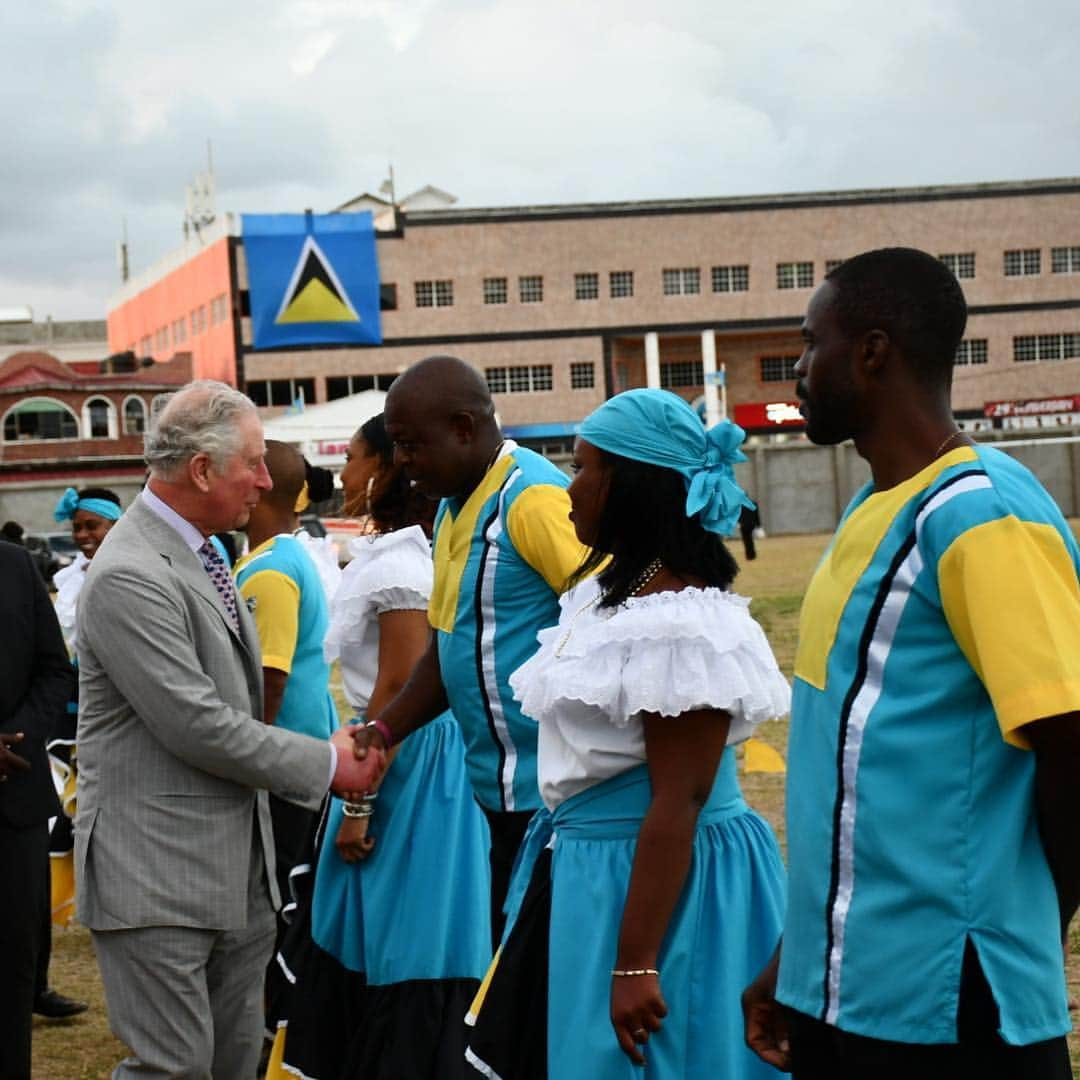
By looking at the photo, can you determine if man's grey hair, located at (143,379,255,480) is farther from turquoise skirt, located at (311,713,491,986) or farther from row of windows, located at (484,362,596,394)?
row of windows, located at (484,362,596,394)

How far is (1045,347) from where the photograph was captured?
70.8 metres

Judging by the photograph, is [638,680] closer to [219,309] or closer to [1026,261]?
[219,309]

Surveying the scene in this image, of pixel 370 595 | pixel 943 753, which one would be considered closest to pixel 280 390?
pixel 370 595

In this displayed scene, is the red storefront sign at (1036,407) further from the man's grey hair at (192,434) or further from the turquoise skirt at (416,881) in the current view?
the man's grey hair at (192,434)

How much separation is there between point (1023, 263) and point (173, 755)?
70.8 meters

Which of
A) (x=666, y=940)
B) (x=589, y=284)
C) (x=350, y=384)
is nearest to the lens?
(x=666, y=940)

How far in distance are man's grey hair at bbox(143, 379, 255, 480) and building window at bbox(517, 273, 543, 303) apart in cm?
6477

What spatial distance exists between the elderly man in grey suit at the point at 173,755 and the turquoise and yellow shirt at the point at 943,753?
68.6 inches

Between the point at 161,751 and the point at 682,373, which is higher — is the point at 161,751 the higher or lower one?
the lower one

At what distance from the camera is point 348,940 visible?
5.06 meters

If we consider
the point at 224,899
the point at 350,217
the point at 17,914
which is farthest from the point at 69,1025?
the point at 350,217

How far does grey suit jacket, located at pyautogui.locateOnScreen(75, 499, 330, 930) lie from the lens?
12.4 feet

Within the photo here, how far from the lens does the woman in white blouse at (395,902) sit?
4914 mm

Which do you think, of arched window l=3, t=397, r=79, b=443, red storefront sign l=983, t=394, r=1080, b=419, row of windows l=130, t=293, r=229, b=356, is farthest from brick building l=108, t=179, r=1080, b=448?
arched window l=3, t=397, r=79, b=443
